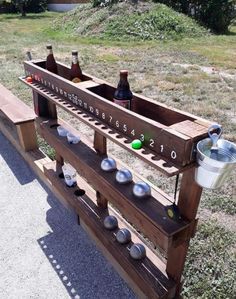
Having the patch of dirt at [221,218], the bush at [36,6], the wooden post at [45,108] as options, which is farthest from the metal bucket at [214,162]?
the bush at [36,6]

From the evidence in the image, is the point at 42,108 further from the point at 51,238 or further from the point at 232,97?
the point at 232,97

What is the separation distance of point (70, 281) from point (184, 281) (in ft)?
2.99

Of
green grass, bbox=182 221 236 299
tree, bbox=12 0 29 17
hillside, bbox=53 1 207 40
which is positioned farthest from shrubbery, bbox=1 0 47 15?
green grass, bbox=182 221 236 299

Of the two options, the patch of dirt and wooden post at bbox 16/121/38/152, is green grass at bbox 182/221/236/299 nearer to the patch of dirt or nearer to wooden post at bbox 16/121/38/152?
the patch of dirt

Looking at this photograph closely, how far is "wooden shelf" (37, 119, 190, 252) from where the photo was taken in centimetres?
191

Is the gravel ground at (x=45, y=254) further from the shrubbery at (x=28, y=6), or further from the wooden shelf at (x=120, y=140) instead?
the shrubbery at (x=28, y=6)

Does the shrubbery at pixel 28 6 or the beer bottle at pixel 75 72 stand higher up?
the beer bottle at pixel 75 72

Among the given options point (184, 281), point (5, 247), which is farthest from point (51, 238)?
point (184, 281)

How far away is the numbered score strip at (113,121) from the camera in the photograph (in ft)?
5.73

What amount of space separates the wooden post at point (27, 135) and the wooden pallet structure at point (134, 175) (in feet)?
Result: 2.82

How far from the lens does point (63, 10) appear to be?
25.9 metres

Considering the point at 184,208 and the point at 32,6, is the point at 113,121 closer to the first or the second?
the point at 184,208

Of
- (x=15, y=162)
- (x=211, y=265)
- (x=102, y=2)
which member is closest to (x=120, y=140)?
(x=211, y=265)

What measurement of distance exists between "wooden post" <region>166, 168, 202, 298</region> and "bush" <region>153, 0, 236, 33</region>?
587 inches
